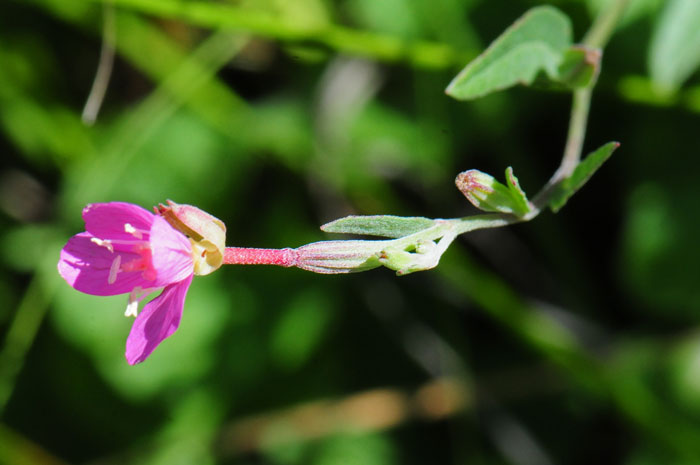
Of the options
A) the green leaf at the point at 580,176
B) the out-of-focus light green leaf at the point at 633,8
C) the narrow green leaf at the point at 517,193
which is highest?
the out-of-focus light green leaf at the point at 633,8

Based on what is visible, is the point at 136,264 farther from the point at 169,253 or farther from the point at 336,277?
the point at 336,277

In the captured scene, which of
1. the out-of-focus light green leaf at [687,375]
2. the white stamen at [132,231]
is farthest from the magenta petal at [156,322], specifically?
the out-of-focus light green leaf at [687,375]

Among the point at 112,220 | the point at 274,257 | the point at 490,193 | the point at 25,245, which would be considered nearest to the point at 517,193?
the point at 490,193

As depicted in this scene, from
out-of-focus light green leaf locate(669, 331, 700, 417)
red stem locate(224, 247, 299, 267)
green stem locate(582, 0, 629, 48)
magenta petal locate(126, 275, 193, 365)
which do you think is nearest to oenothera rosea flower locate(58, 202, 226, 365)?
magenta petal locate(126, 275, 193, 365)

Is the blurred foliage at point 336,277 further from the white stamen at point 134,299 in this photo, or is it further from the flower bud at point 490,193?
the white stamen at point 134,299

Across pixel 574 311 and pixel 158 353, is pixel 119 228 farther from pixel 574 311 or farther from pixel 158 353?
pixel 574 311

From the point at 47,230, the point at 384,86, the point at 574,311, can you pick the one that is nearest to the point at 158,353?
the point at 47,230

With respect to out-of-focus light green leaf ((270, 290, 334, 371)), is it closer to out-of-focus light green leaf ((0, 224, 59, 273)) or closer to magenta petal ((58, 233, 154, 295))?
out-of-focus light green leaf ((0, 224, 59, 273))
